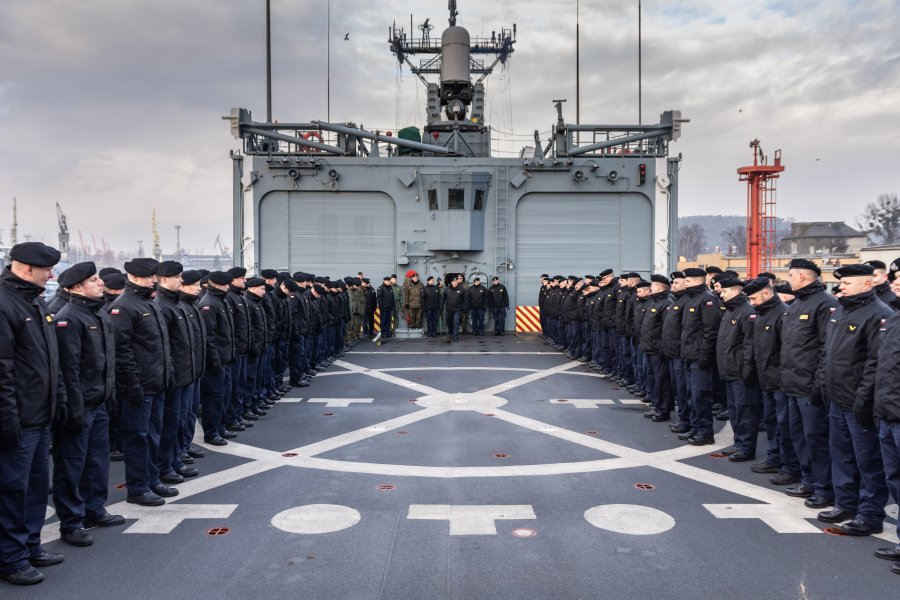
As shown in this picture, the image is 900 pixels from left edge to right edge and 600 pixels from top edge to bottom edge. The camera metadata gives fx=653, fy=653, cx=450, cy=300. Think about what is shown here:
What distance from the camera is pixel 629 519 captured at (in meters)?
5.09

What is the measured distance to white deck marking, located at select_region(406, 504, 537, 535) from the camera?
16.0 feet

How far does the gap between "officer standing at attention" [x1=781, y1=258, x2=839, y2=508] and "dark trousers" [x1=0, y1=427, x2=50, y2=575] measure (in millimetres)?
5873

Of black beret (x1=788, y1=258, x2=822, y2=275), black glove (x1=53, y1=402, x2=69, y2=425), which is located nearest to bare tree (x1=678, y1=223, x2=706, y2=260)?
black beret (x1=788, y1=258, x2=822, y2=275)

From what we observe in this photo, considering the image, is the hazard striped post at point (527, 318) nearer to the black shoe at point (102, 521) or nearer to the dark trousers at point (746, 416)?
the dark trousers at point (746, 416)

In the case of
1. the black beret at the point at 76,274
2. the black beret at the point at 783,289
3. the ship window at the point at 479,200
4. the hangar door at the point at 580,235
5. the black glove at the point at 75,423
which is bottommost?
the black glove at the point at 75,423

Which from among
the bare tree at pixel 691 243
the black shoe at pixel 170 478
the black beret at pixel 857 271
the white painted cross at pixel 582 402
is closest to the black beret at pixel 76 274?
the black shoe at pixel 170 478

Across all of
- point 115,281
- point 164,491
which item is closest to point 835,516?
point 164,491

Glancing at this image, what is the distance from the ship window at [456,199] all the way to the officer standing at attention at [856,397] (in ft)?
45.5

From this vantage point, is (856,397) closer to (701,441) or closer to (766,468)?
(766,468)

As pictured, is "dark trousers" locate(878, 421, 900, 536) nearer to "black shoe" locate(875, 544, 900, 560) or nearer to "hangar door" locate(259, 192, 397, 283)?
"black shoe" locate(875, 544, 900, 560)

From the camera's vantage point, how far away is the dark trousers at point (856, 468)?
4863 mm

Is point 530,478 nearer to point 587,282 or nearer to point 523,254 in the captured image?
point 587,282

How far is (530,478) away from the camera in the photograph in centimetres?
612

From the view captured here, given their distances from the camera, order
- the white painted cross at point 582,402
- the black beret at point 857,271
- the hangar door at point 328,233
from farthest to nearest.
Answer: the hangar door at point 328,233 < the white painted cross at point 582,402 < the black beret at point 857,271
